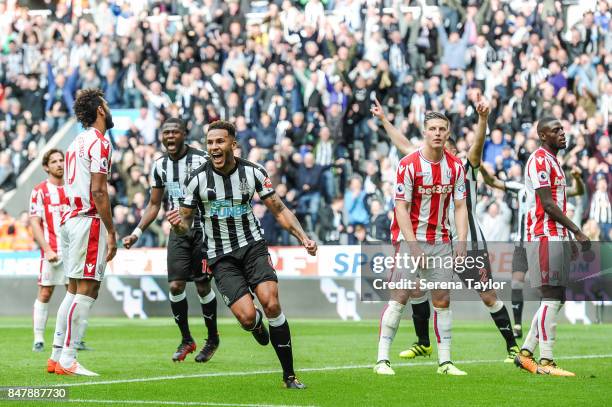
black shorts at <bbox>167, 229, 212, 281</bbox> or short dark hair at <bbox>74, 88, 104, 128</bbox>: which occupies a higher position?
short dark hair at <bbox>74, 88, 104, 128</bbox>

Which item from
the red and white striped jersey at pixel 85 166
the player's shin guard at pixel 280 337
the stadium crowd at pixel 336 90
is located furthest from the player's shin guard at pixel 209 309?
the stadium crowd at pixel 336 90

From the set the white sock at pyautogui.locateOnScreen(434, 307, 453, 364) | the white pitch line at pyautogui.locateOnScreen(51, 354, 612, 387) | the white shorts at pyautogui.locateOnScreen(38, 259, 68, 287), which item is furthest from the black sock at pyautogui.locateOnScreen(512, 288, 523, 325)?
the white shorts at pyautogui.locateOnScreen(38, 259, 68, 287)

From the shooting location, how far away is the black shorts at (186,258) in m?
12.9

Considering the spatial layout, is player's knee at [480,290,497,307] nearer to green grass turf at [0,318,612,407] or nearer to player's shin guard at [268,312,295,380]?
green grass turf at [0,318,612,407]

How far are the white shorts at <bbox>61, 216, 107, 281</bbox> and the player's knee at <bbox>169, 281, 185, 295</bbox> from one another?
1.92m

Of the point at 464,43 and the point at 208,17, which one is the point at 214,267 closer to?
the point at 464,43

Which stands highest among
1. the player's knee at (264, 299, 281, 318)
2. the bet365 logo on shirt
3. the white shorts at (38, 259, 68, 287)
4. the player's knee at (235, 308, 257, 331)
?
the bet365 logo on shirt

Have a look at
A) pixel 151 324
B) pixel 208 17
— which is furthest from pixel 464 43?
pixel 151 324

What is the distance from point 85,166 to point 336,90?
47.8 ft

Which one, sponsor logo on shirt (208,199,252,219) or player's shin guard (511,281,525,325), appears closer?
sponsor logo on shirt (208,199,252,219)

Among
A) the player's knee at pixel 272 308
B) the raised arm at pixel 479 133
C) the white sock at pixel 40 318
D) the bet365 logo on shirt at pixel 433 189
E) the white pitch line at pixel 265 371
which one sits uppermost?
the raised arm at pixel 479 133

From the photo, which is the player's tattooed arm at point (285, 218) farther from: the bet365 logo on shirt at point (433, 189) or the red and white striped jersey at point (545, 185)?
the red and white striped jersey at point (545, 185)

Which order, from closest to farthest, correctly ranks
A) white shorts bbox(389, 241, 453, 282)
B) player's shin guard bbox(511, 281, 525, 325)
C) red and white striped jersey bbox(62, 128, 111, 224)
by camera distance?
red and white striped jersey bbox(62, 128, 111, 224), white shorts bbox(389, 241, 453, 282), player's shin guard bbox(511, 281, 525, 325)

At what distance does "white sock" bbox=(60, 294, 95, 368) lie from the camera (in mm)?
10914
